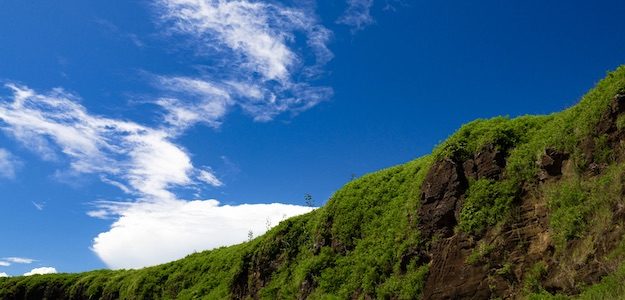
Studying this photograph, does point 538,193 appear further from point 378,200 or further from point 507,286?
point 378,200

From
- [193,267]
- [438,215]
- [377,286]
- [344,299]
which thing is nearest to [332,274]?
[344,299]

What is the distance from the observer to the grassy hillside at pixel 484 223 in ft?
38.5

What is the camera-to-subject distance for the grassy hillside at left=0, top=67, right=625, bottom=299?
11742mm

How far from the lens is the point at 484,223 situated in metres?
14.4

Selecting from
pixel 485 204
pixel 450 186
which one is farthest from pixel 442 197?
→ pixel 485 204

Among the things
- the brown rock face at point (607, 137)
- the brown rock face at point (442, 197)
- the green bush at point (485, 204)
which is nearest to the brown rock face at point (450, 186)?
the brown rock face at point (442, 197)

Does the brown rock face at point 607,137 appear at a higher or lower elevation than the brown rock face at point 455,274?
higher

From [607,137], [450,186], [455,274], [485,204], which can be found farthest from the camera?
[450,186]

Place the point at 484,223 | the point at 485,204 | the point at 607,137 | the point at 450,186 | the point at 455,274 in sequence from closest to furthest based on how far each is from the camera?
1. the point at 607,137
2. the point at 455,274
3. the point at 484,223
4. the point at 485,204
5. the point at 450,186

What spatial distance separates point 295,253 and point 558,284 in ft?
42.4

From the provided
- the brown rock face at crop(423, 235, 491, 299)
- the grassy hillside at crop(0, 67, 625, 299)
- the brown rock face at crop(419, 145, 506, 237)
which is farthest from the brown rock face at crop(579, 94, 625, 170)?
the brown rock face at crop(423, 235, 491, 299)

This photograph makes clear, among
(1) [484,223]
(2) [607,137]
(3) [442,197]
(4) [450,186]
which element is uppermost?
(4) [450,186]

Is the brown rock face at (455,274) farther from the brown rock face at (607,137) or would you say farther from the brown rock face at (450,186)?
the brown rock face at (607,137)

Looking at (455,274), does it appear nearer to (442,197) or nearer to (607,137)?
(442,197)
